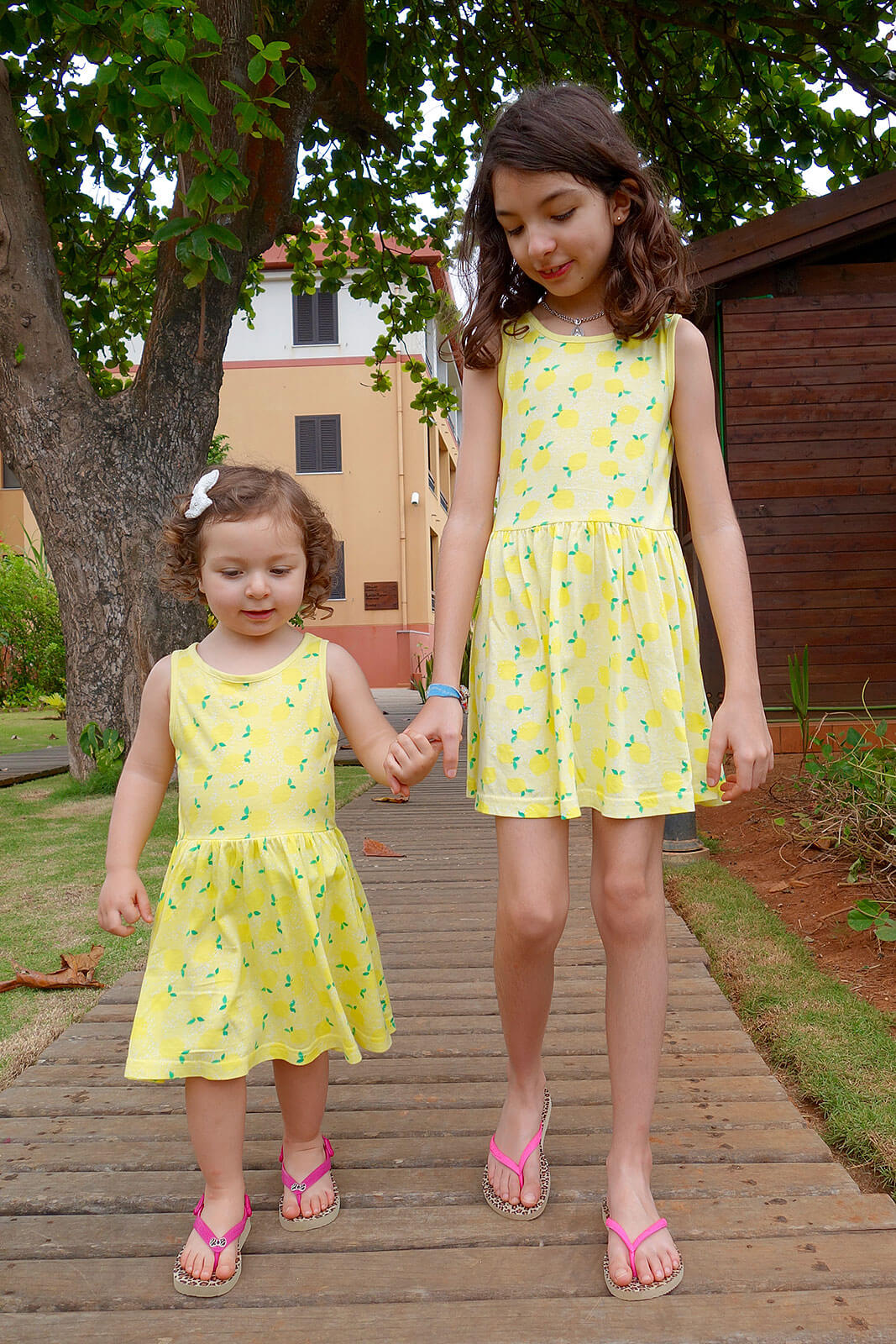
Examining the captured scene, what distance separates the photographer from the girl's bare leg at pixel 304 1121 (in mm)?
1762

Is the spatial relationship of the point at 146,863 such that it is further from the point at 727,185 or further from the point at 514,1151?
the point at 727,185

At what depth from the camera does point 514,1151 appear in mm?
1793

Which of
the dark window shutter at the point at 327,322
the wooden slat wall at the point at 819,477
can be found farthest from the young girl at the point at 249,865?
the dark window shutter at the point at 327,322

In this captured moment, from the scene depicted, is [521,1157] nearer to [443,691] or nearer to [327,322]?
[443,691]

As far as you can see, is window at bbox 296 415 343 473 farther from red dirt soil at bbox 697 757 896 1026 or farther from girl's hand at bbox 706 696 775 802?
girl's hand at bbox 706 696 775 802

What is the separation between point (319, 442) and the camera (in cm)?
2006

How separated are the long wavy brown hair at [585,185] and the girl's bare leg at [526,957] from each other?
86 cm

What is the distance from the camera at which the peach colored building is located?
19953 millimetres

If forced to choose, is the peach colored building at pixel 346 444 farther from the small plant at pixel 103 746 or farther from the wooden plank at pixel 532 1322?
the wooden plank at pixel 532 1322

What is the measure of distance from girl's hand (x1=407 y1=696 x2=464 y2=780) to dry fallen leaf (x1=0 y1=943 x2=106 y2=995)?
170cm

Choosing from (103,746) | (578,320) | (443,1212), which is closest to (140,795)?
(443,1212)

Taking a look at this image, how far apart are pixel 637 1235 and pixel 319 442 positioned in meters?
19.4

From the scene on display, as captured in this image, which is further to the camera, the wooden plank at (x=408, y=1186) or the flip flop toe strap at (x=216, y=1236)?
the wooden plank at (x=408, y=1186)

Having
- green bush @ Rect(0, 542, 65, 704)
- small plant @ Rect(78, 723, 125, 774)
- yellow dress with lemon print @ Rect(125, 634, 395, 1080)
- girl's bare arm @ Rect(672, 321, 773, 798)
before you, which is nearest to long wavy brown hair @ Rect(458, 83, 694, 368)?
girl's bare arm @ Rect(672, 321, 773, 798)
